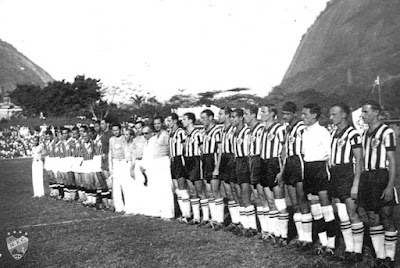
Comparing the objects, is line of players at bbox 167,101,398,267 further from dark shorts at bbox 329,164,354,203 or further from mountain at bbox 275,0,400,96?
mountain at bbox 275,0,400,96

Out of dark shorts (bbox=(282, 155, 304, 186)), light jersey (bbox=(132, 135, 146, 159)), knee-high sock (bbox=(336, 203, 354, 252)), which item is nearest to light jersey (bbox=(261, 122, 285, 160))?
dark shorts (bbox=(282, 155, 304, 186))

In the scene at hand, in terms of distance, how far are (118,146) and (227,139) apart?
4616 mm

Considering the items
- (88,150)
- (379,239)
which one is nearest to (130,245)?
(379,239)

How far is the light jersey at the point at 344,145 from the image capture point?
7.33m

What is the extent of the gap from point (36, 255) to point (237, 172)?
3.72m

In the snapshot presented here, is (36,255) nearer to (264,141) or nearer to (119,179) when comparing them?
(264,141)

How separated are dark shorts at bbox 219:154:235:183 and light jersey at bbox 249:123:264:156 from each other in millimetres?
847

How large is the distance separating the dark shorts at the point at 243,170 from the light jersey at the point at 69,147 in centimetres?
833

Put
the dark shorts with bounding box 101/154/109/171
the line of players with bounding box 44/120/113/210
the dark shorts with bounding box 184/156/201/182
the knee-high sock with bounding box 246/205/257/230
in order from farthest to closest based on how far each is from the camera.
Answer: the line of players with bounding box 44/120/113/210 → the dark shorts with bounding box 101/154/109/171 → the dark shorts with bounding box 184/156/201/182 → the knee-high sock with bounding box 246/205/257/230

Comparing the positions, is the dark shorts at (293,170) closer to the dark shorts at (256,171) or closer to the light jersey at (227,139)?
the dark shorts at (256,171)

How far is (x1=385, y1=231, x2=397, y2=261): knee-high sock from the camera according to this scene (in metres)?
6.85

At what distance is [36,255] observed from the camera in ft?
29.0

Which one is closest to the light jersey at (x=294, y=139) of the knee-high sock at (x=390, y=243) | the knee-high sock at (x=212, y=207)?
the knee-high sock at (x=390, y=243)

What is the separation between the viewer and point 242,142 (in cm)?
965
